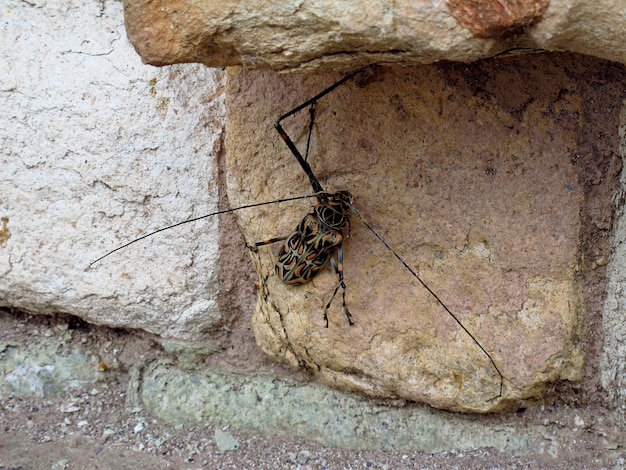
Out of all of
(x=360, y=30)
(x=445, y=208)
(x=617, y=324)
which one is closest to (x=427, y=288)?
(x=445, y=208)

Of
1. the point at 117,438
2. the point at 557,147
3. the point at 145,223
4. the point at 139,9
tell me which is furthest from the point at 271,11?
the point at 117,438

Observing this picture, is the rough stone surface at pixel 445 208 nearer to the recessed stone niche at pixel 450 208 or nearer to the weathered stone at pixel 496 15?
the recessed stone niche at pixel 450 208

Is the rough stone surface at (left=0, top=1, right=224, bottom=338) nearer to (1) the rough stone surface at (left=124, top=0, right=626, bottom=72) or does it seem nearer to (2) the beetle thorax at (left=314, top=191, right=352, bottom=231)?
(2) the beetle thorax at (left=314, top=191, right=352, bottom=231)

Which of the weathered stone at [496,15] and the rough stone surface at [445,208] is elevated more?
the weathered stone at [496,15]

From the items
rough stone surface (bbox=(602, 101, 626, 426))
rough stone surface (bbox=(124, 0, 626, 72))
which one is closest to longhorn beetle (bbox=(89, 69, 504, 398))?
rough stone surface (bbox=(602, 101, 626, 426))

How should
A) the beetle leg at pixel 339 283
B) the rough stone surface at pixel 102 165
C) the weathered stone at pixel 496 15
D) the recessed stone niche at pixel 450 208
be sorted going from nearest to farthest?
the weathered stone at pixel 496 15, the recessed stone niche at pixel 450 208, the beetle leg at pixel 339 283, the rough stone surface at pixel 102 165

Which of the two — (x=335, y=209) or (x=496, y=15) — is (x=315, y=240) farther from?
(x=496, y=15)

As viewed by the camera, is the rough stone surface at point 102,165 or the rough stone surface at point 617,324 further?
the rough stone surface at point 102,165

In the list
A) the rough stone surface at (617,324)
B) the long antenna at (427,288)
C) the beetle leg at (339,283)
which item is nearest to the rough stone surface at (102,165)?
the beetle leg at (339,283)
